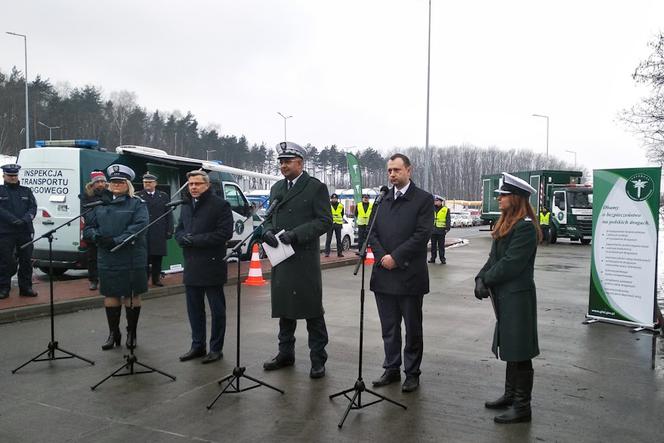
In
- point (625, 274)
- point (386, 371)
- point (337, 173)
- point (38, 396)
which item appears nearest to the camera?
point (38, 396)

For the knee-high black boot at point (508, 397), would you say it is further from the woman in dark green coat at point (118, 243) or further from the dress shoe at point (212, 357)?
the woman in dark green coat at point (118, 243)

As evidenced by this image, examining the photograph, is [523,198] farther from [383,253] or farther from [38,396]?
[38,396]

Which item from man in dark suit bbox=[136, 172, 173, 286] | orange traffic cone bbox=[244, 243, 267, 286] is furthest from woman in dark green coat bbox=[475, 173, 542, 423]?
orange traffic cone bbox=[244, 243, 267, 286]

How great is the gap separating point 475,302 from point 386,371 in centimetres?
497

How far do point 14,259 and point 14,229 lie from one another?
483 mm

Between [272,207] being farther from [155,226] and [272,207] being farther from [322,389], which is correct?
[155,226]

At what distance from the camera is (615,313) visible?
25.1 feet

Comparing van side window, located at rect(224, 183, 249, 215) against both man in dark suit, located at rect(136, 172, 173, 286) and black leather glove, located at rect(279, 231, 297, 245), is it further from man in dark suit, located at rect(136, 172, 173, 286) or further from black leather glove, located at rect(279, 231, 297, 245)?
black leather glove, located at rect(279, 231, 297, 245)

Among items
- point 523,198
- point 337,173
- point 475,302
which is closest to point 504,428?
point 523,198

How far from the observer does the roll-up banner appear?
719 cm

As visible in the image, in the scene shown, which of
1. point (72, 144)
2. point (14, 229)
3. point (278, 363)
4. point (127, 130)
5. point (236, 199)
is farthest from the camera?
point (127, 130)

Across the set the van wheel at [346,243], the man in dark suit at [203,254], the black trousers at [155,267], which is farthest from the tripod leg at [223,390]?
the van wheel at [346,243]

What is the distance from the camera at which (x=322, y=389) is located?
4.96m

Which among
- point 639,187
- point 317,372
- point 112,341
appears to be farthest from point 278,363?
point 639,187
